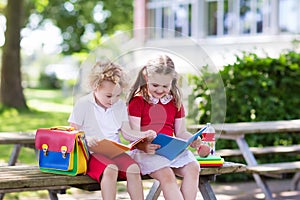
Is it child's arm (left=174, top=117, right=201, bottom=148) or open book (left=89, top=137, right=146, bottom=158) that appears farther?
child's arm (left=174, top=117, right=201, bottom=148)

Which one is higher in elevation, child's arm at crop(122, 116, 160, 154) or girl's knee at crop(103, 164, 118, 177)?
child's arm at crop(122, 116, 160, 154)

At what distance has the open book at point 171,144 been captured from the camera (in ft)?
14.3

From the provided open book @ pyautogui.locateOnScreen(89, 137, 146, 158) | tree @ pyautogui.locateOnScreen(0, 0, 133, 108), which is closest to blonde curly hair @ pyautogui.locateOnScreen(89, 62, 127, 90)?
open book @ pyautogui.locateOnScreen(89, 137, 146, 158)

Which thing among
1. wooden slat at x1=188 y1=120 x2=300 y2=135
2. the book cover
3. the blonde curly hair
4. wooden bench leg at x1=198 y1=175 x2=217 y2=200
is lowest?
wooden bench leg at x1=198 y1=175 x2=217 y2=200

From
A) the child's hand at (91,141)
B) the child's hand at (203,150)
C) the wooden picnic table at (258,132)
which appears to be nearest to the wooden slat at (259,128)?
the wooden picnic table at (258,132)

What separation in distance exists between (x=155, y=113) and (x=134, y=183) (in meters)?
0.47

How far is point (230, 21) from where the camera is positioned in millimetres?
16594

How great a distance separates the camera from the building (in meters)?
15.0

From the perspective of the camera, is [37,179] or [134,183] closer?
[37,179]

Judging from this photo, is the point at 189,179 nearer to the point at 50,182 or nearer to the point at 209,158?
the point at 209,158

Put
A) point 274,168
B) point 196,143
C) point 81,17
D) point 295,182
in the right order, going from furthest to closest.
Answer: point 81,17 → point 295,182 → point 274,168 → point 196,143

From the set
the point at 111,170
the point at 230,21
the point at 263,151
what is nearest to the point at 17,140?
the point at 111,170

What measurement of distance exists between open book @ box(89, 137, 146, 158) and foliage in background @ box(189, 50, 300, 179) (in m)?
4.04

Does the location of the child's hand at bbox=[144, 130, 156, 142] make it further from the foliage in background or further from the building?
the building
